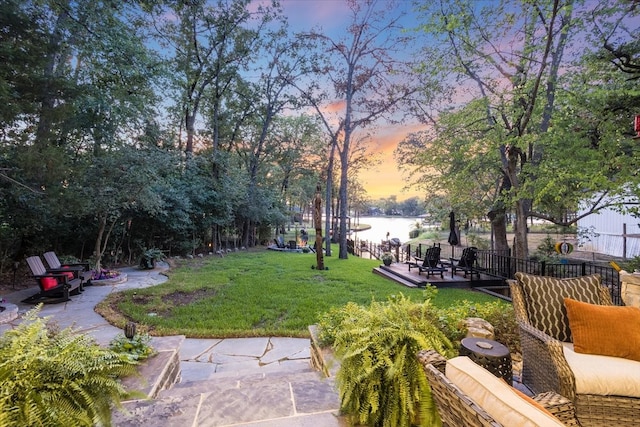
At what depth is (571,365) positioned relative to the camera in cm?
213

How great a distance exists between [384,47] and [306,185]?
45.5ft

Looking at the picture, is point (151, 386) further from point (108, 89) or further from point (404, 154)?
point (404, 154)

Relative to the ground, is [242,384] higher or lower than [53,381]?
lower

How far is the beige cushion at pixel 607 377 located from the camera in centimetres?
196

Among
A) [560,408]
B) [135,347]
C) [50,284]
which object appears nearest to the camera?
[560,408]

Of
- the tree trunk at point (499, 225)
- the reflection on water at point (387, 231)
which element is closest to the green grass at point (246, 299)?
the tree trunk at point (499, 225)

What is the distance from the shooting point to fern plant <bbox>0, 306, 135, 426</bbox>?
1.41 m

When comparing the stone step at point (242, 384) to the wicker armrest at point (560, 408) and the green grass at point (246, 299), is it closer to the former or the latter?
the wicker armrest at point (560, 408)

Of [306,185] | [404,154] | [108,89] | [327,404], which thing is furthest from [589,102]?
[306,185]

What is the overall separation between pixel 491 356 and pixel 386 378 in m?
0.66

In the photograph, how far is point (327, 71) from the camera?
49.4 ft

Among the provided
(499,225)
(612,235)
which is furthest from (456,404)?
(612,235)

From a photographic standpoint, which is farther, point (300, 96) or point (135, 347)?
point (300, 96)

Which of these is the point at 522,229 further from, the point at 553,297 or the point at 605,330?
the point at 605,330
